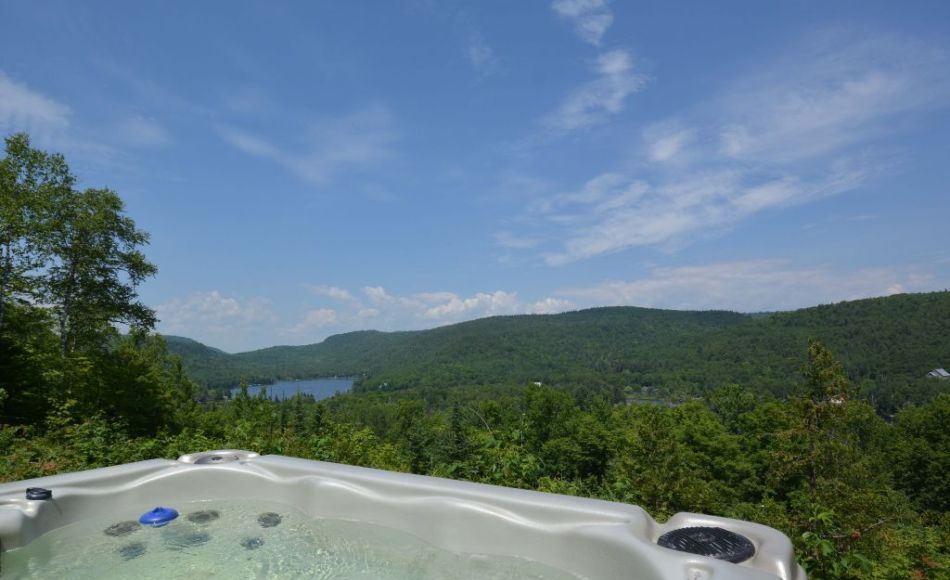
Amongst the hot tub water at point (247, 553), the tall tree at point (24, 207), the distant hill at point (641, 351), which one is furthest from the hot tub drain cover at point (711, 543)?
the distant hill at point (641, 351)

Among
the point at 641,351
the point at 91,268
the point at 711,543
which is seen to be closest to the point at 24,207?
the point at 91,268

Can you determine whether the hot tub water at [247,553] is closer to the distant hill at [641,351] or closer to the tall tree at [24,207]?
the tall tree at [24,207]

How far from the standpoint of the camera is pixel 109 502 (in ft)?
10.3

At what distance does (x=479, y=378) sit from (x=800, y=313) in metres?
68.4

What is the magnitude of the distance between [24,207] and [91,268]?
142cm

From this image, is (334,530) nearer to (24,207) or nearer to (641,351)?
(24,207)

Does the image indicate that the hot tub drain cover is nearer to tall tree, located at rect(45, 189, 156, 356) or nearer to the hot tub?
the hot tub

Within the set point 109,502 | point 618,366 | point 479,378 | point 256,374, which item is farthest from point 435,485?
point 256,374

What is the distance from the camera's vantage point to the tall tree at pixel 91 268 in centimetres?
866

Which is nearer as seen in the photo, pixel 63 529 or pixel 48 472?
pixel 63 529

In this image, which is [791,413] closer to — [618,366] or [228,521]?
[228,521]

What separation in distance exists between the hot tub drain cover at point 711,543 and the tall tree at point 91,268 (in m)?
10.0

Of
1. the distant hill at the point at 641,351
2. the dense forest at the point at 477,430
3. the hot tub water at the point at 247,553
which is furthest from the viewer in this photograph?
the distant hill at the point at 641,351

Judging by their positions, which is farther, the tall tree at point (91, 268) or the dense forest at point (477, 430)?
the tall tree at point (91, 268)
